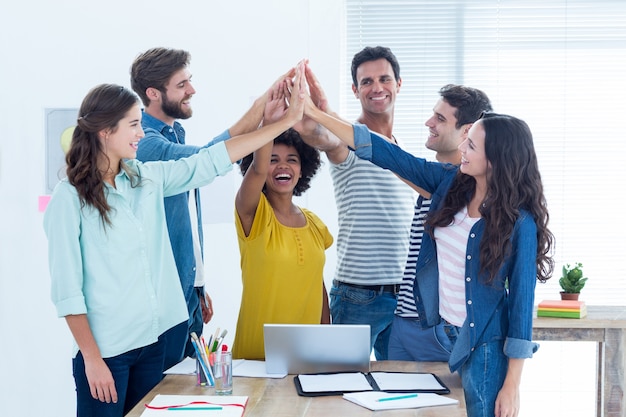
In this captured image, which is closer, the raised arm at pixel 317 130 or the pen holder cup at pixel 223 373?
the pen holder cup at pixel 223 373

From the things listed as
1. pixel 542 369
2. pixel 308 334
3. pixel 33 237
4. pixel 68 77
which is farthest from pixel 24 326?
pixel 542 369

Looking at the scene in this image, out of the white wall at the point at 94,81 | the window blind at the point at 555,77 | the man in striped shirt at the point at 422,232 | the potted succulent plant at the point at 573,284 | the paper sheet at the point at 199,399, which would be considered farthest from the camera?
the window blind at the point at 555,77

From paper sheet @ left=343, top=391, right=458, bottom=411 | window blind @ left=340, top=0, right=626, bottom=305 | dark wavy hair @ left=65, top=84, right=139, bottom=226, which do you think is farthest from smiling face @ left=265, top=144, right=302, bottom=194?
window blind @ left=340, top=0, right=626, bottom=305

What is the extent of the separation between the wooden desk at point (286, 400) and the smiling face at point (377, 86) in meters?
1.20

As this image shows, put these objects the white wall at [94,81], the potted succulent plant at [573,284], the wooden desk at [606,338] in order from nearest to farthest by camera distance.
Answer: the wooden desk at [606,338] → the potted succulent plant at [573,284] → the white wall at [94,81]

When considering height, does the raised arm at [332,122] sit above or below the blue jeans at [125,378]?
A: above

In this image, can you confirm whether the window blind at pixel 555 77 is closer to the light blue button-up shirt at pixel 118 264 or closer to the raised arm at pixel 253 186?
the raised arm at pixel 253 186

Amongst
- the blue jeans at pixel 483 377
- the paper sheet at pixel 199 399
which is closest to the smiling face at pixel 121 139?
the paper sheet at pixel 199 399

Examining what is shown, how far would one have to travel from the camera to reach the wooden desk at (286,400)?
6.09 ft

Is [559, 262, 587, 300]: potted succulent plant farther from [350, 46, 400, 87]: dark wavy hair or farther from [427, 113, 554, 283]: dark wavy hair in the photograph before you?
[427, 113, 554, 283]: dark wavy hair

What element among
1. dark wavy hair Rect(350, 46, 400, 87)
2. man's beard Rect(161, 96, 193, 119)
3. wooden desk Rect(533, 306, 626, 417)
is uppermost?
dark wavy hair Rect(350, 46, 400, 87)

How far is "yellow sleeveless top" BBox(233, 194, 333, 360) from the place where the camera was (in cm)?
250

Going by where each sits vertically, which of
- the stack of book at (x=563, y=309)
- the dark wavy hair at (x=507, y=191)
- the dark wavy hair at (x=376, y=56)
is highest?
the dark wavy hair at (x=376, y=56)

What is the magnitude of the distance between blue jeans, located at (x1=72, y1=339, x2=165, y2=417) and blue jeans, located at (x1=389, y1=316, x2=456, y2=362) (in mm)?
788
